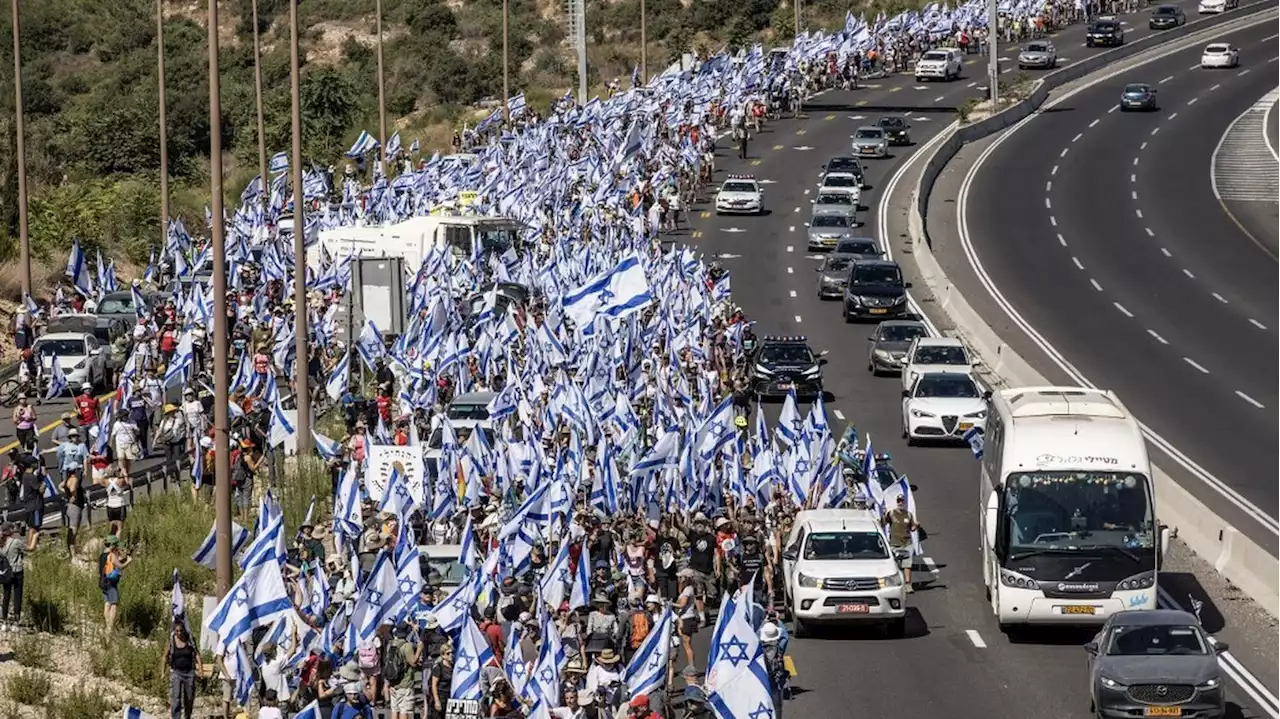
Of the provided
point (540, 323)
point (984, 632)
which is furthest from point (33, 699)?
point (540, 323)

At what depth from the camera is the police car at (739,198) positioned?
73.2 meters

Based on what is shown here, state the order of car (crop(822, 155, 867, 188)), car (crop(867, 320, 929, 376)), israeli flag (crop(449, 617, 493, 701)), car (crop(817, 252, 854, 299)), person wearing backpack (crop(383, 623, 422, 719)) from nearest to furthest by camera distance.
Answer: israeli flag (crop(449, 617, 493, 701)), person wearing backpack (crop(383, 623, 422, 719)), car (crop(867, 320, 929, 376)), car (crop(817, 252, 854, 299)), car (crop(822, 155, 867, 188))

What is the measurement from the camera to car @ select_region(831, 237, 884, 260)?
203 feet

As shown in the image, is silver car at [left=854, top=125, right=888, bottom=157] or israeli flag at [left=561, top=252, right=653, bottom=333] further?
silver car at [left=854, top=125, right=888, bottom=157]

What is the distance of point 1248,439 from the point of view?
4238 centimetres

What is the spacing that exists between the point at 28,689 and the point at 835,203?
4674 centimetres

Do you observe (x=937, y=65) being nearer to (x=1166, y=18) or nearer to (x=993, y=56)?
(x=993, y=56)

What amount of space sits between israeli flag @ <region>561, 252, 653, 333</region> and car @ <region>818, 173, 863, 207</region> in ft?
104

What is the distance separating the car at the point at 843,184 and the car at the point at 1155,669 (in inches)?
1875

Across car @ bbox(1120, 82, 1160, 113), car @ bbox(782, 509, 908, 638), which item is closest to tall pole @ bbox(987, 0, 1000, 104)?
car @ bbox(1120, 82, 1160, 113)

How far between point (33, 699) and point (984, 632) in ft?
38.8

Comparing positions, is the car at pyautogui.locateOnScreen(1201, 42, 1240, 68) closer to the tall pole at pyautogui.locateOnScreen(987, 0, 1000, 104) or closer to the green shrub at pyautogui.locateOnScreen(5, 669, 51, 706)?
the tall pole at pyautogui.locateOnScreen(987, 0, 1000, 104)

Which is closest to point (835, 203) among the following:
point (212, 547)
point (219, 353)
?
point (219, 353)

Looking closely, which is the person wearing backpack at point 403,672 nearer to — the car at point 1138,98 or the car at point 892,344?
the car at point 892,344
